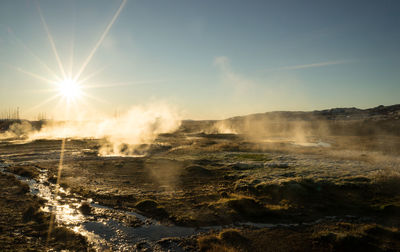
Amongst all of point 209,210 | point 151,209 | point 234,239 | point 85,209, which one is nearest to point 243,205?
point 209,210

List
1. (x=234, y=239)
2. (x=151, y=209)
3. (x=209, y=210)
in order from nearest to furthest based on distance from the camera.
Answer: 1. (x=234, y=239)
2. (x=209, y=210)
3. (x=151, y=209)

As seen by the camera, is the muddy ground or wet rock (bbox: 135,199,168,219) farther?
wet rock (bbox: 135,199,168,219)

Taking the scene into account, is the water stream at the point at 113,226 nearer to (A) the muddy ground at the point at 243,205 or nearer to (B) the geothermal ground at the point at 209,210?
(B) the geothermal ground at the point at 209,210

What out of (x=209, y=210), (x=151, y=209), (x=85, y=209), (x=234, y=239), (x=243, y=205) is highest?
(x=85, y=209)

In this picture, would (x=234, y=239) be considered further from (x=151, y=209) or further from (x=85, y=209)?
(x=85, y=209)

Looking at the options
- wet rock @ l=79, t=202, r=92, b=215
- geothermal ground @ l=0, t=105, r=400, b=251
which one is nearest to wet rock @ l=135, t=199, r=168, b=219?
geothermal ground @ l=0, t=105, r=400, b=251

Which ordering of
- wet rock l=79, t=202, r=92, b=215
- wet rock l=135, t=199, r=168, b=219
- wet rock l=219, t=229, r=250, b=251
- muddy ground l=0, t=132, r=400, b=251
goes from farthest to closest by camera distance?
wet rock l=79, t=202, r=92, b=215
wet rock l=135, t=199, r=168, b=219
muddy ground l=0, t=132, r=400, b=251
wet rock l=219, t=229, r=250, b=251

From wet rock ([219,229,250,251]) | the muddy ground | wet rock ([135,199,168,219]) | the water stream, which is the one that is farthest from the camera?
wet rock ([135,199,168,219])

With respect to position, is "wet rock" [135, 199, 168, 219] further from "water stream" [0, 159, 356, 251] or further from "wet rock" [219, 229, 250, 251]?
"wet rock" [219, 229, 250, 251]

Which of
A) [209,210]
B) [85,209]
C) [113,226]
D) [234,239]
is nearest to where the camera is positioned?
[234,239]

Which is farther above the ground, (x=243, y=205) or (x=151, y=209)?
(x=243, y=205)

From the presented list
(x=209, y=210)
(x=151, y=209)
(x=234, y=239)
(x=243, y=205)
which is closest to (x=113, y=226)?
(x=151, y=209)

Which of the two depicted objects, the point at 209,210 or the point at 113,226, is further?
the point at 209,210

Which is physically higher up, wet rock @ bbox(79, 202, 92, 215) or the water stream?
wet rock @ bbox(79, 202, 92, 215)
